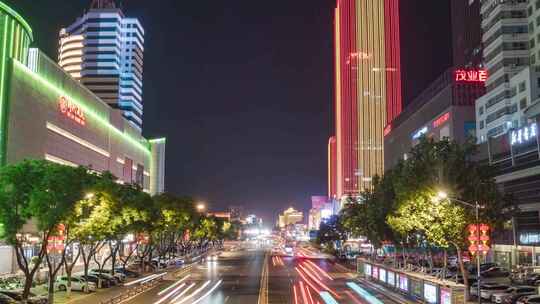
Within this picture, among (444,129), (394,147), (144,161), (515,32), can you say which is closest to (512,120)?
(515,32)

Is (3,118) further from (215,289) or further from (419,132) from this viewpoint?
(419,132)

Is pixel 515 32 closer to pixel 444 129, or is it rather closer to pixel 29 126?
pixel 444 129

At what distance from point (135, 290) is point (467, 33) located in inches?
5651

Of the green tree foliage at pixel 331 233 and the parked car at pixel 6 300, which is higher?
the green tree foliage at pixel 331 233

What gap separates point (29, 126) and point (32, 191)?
188 feet

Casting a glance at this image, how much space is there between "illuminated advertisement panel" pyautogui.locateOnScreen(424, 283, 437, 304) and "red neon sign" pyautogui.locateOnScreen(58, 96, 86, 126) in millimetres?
80931

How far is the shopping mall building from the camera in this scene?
8638cm

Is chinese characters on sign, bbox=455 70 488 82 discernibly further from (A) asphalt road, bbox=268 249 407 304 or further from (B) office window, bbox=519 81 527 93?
(A) asphalt road, bbox=268 249 407 304

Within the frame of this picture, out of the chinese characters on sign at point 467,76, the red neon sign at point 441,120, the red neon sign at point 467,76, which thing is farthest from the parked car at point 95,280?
the red neon sign at point 467,76

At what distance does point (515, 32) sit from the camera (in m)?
116

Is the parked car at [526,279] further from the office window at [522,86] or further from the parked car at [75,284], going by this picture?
the office window at [522,86]

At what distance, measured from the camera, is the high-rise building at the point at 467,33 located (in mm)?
167625

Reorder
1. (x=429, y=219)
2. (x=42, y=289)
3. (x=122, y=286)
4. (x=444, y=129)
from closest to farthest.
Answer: (x=429, y=219) < (x=42, y=289) < (x=122, y=286) < (x=444, y=129)

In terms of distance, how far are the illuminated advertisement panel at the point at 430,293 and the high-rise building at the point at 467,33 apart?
13200 centimetres
